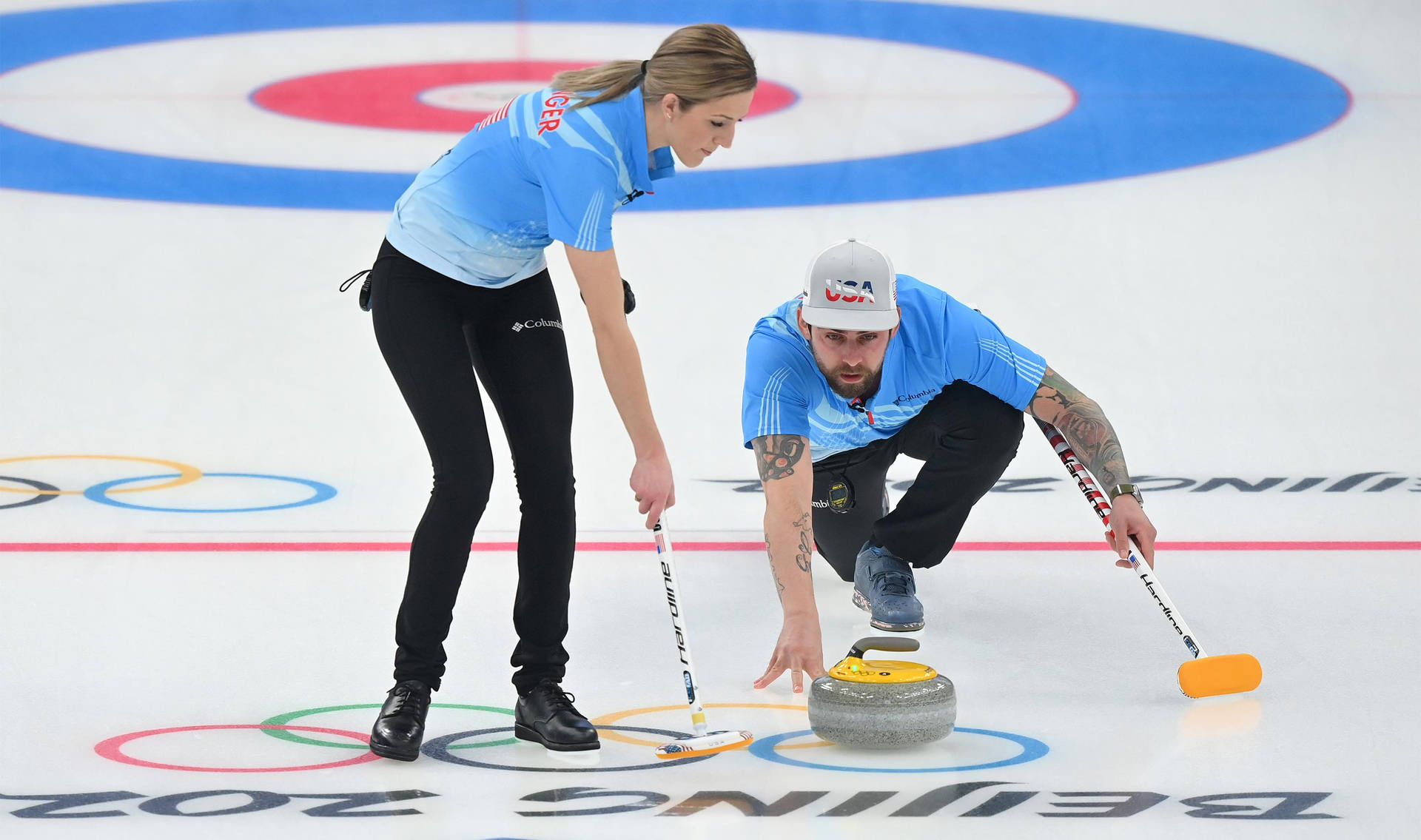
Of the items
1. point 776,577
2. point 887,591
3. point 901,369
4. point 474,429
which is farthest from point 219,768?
point 901,369

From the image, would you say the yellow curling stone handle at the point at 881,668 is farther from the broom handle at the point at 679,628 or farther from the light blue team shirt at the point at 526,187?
the light blue team shirt at the point at 526,187

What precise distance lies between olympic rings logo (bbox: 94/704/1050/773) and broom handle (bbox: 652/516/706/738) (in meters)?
0.07

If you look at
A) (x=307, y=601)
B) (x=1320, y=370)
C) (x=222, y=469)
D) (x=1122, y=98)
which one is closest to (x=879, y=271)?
(x=307, y=601)

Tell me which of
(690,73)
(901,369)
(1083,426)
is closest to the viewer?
(690,73)

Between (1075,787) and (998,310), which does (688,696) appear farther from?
(998,310)

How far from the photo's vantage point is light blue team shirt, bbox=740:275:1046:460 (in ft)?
11.1

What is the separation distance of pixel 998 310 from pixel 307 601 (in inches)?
135

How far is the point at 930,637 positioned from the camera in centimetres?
360

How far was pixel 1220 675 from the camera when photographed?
310cm

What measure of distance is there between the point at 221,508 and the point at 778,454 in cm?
199

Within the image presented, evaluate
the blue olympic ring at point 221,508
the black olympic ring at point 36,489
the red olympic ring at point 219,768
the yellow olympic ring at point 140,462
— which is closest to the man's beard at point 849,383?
the red olympic ring at point 219,768

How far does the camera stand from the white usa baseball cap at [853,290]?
3193 mm

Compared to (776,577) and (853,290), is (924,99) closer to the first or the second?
(853,290)

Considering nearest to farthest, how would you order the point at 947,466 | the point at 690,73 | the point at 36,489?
the point at 690,73
the point at 947,466
the point at 36,489
